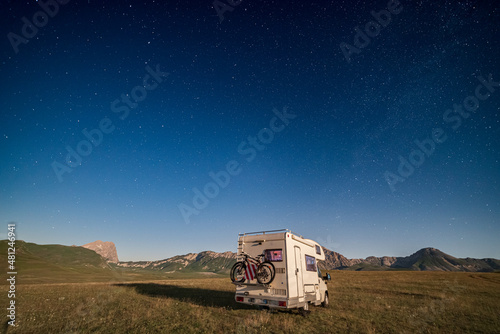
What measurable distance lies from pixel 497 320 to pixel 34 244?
25558 centimetres

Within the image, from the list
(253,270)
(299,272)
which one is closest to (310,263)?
(299,272)

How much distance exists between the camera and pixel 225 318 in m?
10.5

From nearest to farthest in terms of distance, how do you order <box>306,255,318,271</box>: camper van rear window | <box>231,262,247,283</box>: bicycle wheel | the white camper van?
the white camper van, <box>231,262,247,283</box>: bicycle wheel, <box>306,255,318,271</box>: camper van rear window

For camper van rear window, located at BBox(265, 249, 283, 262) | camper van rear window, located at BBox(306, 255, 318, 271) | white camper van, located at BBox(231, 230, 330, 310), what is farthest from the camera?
camper van rear window, located at BBox(306, 255, 318, 271)

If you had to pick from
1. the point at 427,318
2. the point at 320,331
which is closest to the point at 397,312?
the point at 427,318

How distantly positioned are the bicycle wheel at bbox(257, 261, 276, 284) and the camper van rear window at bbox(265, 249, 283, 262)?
12.2 inches

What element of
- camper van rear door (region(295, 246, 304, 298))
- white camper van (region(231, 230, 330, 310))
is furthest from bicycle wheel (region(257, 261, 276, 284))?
camper van rear door (region(295, 246, 304, 298))

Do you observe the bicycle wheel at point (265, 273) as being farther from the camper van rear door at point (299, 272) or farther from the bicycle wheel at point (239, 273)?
the camper van rear door at point (299, 272)

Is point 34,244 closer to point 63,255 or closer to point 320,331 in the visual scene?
point 63,255

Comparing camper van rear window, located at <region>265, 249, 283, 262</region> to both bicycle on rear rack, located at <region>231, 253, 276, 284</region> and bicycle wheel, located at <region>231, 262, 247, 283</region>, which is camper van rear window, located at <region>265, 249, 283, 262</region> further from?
bicycle wheel, located at <region>231, 262, 247, 283</region>

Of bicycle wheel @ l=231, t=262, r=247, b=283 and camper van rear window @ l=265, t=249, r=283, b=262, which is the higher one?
camper van rear window @ l=265, t=249, r=283, b=262

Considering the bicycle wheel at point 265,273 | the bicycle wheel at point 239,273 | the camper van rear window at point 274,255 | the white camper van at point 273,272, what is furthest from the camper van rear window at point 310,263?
the bicycle wheel at point 239,273

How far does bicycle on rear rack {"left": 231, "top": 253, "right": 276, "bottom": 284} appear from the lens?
10603 millimetres

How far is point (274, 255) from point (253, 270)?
1290 mm
